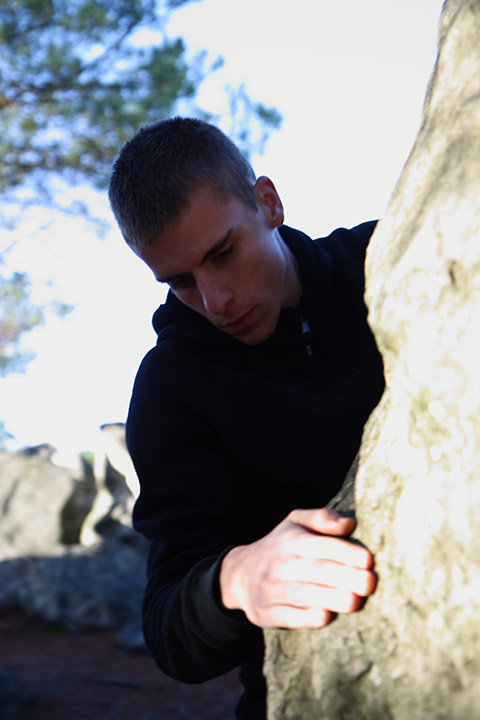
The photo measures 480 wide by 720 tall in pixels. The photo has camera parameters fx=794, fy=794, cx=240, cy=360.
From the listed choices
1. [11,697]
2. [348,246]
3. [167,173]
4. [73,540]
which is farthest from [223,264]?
[73,540]

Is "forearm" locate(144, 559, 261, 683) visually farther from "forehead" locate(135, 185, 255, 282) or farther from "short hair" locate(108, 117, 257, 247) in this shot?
"short hair" locate(108, 117, 257, 247)

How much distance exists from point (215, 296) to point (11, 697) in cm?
482

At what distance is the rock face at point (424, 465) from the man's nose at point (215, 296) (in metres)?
0.73

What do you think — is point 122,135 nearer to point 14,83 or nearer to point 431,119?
point 14,83

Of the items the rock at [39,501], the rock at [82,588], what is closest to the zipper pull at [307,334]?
the rock at [82,588]

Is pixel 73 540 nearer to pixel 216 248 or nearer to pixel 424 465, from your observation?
pixel 216 248

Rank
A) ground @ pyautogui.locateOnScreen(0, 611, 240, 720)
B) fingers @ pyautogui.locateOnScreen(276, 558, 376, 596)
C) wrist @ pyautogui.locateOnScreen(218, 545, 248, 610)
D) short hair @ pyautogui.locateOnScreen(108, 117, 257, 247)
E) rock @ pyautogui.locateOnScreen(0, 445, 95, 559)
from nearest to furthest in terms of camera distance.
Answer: fingers @ pyautogui.locateOnScreen(276, 558, 376, 596) < wrist @ pyautogui.locateOnScreen(218, 545, 248, 610) < short hair @ pyautogui.locateOnScreen(108, 117, 257, 247) < ground @ pyautogui.locateOnScreen(0, 611, 240, 720) < rock @ pyautogui.locateOnScreen(0, 445, 95, 559)

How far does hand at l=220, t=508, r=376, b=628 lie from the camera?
1151 millimetres

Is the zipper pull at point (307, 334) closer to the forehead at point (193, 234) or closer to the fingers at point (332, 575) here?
the forehead at point (193, 234)

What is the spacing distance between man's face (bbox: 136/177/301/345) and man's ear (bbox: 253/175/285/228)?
0.37 feet

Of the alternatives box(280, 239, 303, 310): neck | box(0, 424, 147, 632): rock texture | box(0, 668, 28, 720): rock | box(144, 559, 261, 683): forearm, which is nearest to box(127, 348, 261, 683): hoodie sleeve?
box(144, 559, 261, 683): forearm

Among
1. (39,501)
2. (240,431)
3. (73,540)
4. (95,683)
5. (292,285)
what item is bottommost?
(95,683)

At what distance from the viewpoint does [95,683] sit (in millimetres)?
6582

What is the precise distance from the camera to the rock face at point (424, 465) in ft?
3.36
